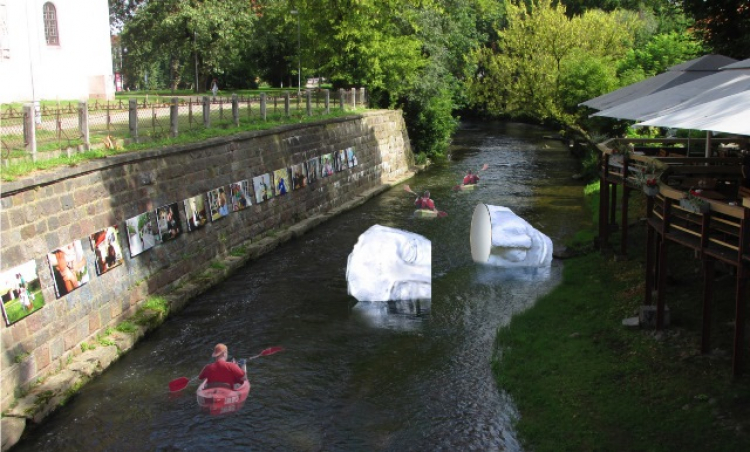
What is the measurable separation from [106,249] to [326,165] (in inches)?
532

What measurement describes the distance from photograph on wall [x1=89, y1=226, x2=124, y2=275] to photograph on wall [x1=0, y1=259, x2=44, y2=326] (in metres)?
1.93

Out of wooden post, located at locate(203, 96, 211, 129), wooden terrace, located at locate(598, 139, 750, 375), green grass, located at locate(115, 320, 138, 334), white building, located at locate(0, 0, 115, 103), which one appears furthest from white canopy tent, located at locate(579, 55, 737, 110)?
white building, located at locate(0, 0, 115, 103)

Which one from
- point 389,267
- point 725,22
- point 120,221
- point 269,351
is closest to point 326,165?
point 389,267

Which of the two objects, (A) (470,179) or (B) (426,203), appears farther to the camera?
(A) (470,179)

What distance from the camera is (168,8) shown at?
46.7 meters

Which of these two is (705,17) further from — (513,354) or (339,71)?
(339,71)

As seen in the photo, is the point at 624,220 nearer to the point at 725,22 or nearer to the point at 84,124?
the point at 725,22

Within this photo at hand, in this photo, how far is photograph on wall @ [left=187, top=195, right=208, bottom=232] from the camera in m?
17.3

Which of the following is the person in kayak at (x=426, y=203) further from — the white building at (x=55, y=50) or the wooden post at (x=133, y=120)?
the white building at (x=55, y=50)

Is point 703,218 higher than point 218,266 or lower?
higher

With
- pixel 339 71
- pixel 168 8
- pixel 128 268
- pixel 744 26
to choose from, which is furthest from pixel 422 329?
pixel 168 8

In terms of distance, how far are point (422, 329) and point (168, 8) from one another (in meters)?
38.4

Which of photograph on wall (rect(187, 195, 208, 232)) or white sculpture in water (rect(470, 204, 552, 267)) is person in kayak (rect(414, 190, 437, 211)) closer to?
white sculpture in water (rect(470, 204, 552, 267))

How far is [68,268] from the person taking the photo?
1250 centimetres
